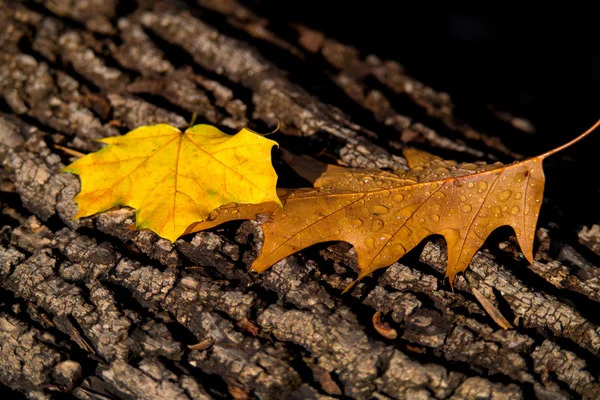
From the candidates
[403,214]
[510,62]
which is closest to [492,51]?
[510,62]

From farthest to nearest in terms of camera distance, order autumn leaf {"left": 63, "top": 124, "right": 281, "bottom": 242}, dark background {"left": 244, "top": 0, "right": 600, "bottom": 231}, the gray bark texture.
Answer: dark background {"left": 244, "top": 0, "right": 600, "bottom": 231}, autumn leaf {"left": 63, "top": 124, "right": 281, "bottom": 242}, the gray bark texture

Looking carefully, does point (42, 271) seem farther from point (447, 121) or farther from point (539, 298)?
point (447, 121)

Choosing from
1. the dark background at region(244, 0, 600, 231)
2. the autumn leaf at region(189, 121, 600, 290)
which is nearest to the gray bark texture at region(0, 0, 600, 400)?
the autumn leaf at region(189, 121, 600, 290)

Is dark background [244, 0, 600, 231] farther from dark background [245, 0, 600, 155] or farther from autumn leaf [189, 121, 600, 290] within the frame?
autumn leaf [189, 121, 600, 290]

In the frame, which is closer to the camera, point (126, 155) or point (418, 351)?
point (418, 351)

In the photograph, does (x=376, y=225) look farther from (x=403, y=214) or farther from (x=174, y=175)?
(x=174, y=175)

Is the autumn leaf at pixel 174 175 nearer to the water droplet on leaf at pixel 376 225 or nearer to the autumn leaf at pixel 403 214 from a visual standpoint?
the autumn leaf at pixel 403 214

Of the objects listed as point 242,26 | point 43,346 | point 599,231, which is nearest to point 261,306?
point 43,346
